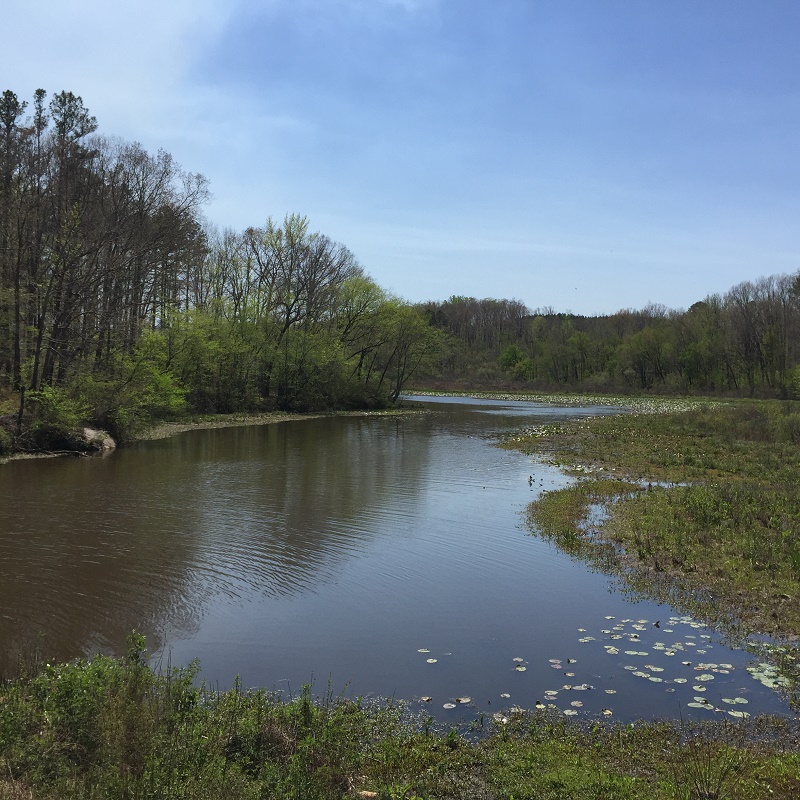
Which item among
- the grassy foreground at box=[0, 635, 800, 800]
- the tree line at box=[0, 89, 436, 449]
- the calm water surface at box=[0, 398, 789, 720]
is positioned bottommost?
the calm water surface at box=[0, 398, 789, 720]

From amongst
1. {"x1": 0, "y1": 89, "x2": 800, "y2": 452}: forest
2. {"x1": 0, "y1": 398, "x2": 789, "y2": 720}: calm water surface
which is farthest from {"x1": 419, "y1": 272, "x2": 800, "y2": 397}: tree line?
{"x1": 0, "y1": 398, "x2": 789, "y2": 720}: calm water surface

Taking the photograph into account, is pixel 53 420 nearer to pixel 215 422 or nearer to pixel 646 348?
pixel 215 422

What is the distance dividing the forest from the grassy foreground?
20986 mm

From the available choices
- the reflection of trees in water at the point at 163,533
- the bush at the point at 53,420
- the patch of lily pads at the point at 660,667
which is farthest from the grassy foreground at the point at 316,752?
the bush at the point at 53,420

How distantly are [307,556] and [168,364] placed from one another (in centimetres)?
3071

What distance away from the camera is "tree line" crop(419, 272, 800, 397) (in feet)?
262

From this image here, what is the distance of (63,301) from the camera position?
27.4 m

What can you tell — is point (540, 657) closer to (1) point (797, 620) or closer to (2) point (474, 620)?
(2) point (474, 620)

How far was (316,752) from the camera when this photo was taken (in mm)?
5223

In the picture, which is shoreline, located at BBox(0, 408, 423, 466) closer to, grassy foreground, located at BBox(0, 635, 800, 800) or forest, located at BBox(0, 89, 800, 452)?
forest, located at BBox(0, 89, 800, 452)

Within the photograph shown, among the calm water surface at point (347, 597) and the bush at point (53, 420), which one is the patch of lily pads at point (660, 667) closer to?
the calm water surface at point (347, 597)

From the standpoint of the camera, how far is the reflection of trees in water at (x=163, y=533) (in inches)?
373

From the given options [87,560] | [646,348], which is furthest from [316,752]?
[646,348]

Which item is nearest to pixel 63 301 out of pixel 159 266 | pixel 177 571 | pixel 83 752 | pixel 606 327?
pixel 159 266
